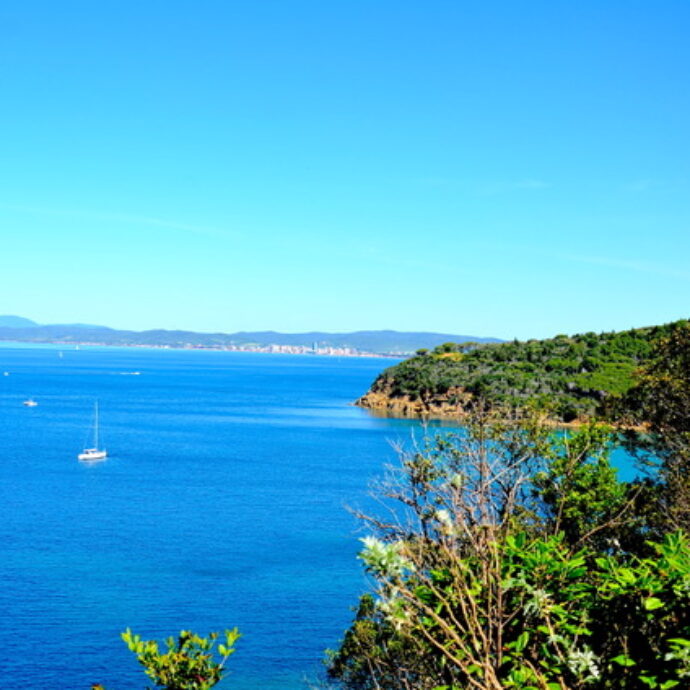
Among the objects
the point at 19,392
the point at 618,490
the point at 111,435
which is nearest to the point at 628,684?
the point at 618,490

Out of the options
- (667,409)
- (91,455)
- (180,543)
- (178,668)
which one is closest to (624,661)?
(178,668)

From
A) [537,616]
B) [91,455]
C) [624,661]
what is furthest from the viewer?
[91,455]

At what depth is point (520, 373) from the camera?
3871 inches

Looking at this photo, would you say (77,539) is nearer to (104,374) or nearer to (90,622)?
(90,622)

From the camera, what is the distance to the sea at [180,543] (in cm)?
2522

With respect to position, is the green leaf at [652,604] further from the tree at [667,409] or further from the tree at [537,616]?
the tree at [667,409]

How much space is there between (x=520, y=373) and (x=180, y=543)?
67.3m

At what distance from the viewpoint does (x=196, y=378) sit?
178m

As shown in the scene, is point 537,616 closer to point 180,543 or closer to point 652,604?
point 652,604

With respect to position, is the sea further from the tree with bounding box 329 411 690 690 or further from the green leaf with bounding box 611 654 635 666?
the green leaf with bounding box 611 654 635 666

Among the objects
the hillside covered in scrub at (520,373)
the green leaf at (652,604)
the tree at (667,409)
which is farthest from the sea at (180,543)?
the hillside covered in scrub at (520,373)

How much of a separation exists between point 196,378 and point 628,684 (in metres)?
175

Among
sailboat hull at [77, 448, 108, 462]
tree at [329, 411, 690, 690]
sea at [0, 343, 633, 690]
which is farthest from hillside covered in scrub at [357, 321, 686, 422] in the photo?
tree at [329, 411, 690, 690]

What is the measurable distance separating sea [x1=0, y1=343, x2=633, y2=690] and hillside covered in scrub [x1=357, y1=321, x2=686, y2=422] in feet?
47.1
